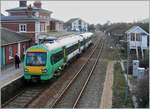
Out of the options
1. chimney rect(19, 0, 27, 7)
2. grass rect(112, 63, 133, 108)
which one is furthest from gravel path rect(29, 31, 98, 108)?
chimney rect(19, 0, 27, 7)

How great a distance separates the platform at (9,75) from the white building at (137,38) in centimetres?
1813

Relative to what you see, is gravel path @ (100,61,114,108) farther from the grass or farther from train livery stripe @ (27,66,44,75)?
train livery stripe @ (27,66,44,75)

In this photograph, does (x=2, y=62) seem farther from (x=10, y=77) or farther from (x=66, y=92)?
(x=66, y=92)

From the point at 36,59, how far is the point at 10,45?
26.2ft

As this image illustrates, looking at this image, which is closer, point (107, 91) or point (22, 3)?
point (107, 91)

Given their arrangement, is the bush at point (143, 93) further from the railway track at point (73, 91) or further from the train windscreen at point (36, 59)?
the train windscreen at point (36, 59)

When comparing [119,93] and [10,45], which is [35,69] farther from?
[10,45]

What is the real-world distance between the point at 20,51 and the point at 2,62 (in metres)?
4.87

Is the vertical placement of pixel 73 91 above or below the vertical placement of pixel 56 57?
below

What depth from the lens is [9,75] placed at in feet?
76.2

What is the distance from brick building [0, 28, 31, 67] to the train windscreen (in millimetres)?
5798

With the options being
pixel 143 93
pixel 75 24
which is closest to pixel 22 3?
pixel 143 93

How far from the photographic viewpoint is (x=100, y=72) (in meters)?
27.5

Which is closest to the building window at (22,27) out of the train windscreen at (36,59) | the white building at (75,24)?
the train windscreen at (36,59)
